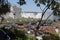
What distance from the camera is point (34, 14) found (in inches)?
3332

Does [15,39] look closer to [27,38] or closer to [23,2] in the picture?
[27,38]

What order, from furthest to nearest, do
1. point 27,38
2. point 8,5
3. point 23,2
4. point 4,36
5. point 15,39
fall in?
point 23,2
point 8,5
point 27,38
point 15,39
point 4,36

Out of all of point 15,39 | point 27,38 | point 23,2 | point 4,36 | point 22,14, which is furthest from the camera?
point 22,14

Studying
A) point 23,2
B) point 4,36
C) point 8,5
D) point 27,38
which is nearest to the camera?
point 4,36

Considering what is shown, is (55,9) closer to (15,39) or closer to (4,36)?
(15,39)

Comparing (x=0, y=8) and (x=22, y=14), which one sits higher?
(x=0, y=8)

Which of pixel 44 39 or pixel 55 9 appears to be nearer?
pixel 44 39

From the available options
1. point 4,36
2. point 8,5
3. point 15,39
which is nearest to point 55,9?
point 8,5

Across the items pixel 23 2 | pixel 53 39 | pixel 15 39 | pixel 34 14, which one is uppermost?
pixel 23 2

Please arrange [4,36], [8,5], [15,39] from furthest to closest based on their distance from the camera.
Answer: [8,5] < [15,39] < [4,36]

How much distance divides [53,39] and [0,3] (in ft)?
Result: 21.0

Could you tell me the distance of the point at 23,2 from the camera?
84.0ft

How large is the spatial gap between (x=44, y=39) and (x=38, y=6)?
536 cm

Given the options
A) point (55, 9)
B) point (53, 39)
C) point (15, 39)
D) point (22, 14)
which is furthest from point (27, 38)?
point (22, 14)
